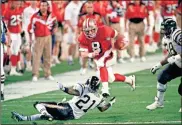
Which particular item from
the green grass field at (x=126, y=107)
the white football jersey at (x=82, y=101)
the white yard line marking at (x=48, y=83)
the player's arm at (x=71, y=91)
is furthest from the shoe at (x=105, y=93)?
the white yard line marking at (x=48, y=83)

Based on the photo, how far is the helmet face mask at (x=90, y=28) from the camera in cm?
1461

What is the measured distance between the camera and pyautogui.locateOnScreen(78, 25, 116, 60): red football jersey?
15.2 metres

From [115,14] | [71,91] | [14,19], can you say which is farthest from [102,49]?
[115,14]

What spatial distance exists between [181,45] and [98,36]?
2167 mm

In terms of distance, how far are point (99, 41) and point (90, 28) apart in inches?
28.8

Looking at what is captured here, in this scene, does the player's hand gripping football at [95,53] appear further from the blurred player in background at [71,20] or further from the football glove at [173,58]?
the blurred player in background at [71,20]

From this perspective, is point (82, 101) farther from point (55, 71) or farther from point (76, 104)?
point (55, 71)

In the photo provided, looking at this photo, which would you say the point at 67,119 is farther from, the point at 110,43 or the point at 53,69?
the point at 53,69

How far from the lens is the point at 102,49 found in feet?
51.1

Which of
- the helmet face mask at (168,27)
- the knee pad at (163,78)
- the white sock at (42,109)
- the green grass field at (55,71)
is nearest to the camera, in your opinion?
the white sock at (42,109)

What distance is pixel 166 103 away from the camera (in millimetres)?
15102

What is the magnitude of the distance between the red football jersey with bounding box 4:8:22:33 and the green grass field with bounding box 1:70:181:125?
3579 mm

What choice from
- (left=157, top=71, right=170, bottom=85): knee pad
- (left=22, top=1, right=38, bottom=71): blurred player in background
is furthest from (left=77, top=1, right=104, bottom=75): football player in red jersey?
(left=157, top=71, right=170, bottom=85): knee pad

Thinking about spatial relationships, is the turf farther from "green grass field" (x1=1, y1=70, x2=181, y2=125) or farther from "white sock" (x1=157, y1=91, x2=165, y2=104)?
"white sock" (x1=157, y1=91, x2=165, y2=104)
